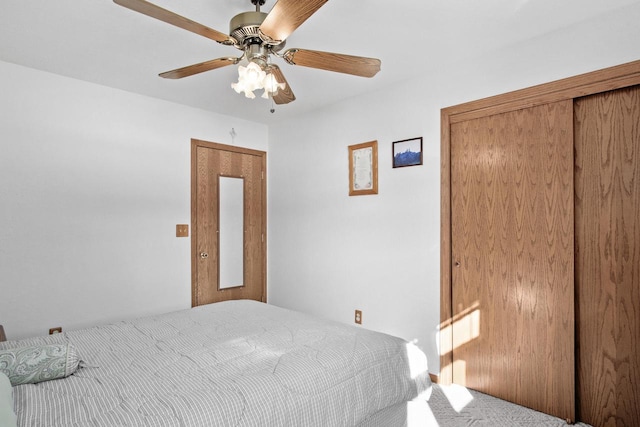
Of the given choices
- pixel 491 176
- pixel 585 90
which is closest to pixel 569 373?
pixel 491 176

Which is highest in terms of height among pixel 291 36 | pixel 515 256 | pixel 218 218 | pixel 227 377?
pixel 291 36

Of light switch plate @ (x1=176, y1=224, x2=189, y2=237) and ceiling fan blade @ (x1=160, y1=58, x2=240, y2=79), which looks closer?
ceiling fan blade @ (x1=160, y1=58, x2=240, y2=79)

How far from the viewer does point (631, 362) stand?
2.02 metres

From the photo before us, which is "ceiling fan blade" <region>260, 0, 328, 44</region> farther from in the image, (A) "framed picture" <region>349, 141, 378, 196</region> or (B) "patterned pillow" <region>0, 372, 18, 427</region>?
(A) "framed picture" <region>349, 141, 378, 196</region>

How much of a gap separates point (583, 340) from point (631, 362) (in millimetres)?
233

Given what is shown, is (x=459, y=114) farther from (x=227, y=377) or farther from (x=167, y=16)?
(x=227, y=377)

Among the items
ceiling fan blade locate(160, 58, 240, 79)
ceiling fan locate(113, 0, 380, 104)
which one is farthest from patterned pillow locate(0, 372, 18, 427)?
ceiling fan blade locate(160, 58, 240, 79)

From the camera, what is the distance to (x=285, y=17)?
1441 mm

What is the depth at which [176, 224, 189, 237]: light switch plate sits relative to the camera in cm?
350

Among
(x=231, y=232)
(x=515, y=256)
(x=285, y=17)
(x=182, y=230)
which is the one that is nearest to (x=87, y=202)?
(x=182, y=230)

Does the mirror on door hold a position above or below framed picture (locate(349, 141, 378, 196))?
below

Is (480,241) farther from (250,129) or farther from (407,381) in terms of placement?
(250,129)

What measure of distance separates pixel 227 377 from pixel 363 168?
2303 mm

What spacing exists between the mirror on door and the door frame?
2.27 meters
